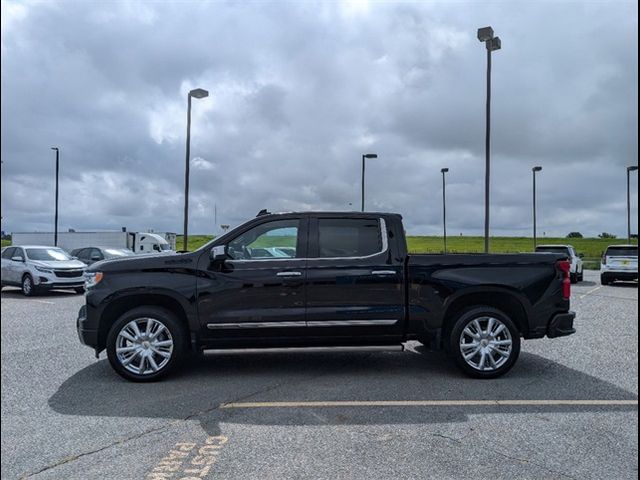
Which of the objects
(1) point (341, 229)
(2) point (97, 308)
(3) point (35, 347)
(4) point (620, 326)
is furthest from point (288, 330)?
(4) point (620, 326)

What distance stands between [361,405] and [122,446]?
2145mm

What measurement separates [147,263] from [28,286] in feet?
42.0

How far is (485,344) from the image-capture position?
6172 mm

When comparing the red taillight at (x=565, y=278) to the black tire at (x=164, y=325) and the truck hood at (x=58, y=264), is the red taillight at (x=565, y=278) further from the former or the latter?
the truck hood at (x=58, y=264)

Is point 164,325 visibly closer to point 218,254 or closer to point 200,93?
point 218,254

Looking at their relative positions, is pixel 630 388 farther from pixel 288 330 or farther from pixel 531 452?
pixel 288 330

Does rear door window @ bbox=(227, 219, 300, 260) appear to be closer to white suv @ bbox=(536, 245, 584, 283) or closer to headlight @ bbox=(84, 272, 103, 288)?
headlight @ bbox=(84, 272, 103, 288)

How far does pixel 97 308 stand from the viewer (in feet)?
19.8

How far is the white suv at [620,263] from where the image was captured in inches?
836

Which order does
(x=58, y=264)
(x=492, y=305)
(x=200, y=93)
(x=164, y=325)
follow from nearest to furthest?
(x=164, y=325), (x=492, y=305), (x=58, y=264), (x=200, y=93)

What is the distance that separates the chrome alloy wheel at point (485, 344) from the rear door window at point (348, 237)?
4.67 ft

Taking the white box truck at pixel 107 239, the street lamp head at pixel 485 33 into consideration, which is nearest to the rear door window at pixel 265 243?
the street lamp head at pixel 485 33

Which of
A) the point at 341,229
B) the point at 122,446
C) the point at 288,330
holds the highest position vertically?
the point at 341,229

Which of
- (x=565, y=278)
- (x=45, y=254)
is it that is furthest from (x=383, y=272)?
(x=45, y=254)
